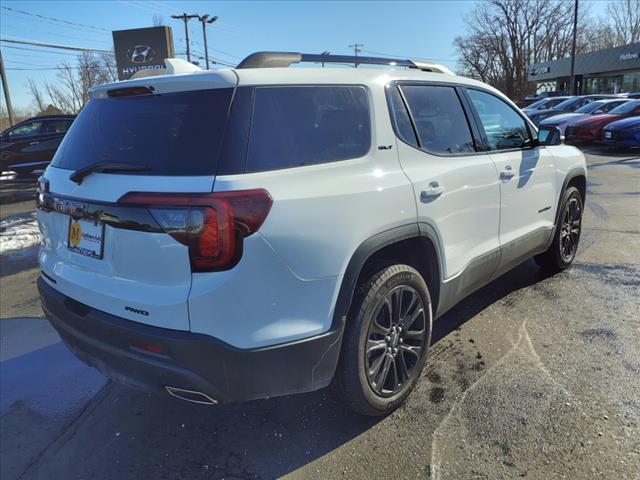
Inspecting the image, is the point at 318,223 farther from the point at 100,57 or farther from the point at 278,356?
the point at 100,57

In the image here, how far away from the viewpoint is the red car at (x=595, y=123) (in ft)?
50.7

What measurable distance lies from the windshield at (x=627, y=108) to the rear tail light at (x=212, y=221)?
17.5m

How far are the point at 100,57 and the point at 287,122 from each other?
57.5 meters

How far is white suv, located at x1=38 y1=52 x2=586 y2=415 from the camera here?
79.9 inches

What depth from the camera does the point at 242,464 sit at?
8.12ft

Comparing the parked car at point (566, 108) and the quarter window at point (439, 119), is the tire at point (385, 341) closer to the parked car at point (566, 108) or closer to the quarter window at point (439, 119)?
the quarter window at point (439, 119)

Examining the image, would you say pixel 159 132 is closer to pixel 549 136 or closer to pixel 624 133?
pixel 549 136

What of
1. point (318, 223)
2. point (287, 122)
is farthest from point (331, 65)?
point (318, 223)

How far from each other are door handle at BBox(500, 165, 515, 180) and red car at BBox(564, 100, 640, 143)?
14.0m

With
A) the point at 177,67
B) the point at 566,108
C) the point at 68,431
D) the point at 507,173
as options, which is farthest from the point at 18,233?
the point at 566,108

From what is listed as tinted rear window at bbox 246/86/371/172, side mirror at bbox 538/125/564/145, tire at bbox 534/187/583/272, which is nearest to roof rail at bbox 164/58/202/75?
tinted rear window at bbox 246/86/371/172

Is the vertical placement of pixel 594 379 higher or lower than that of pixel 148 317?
lower

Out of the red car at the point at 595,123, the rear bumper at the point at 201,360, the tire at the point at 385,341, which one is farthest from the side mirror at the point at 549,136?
the red car at the point at 595,123

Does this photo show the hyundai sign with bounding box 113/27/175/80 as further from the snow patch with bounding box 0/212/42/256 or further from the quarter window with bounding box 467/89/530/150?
the quarter window with bounding box 467/89/530/150
